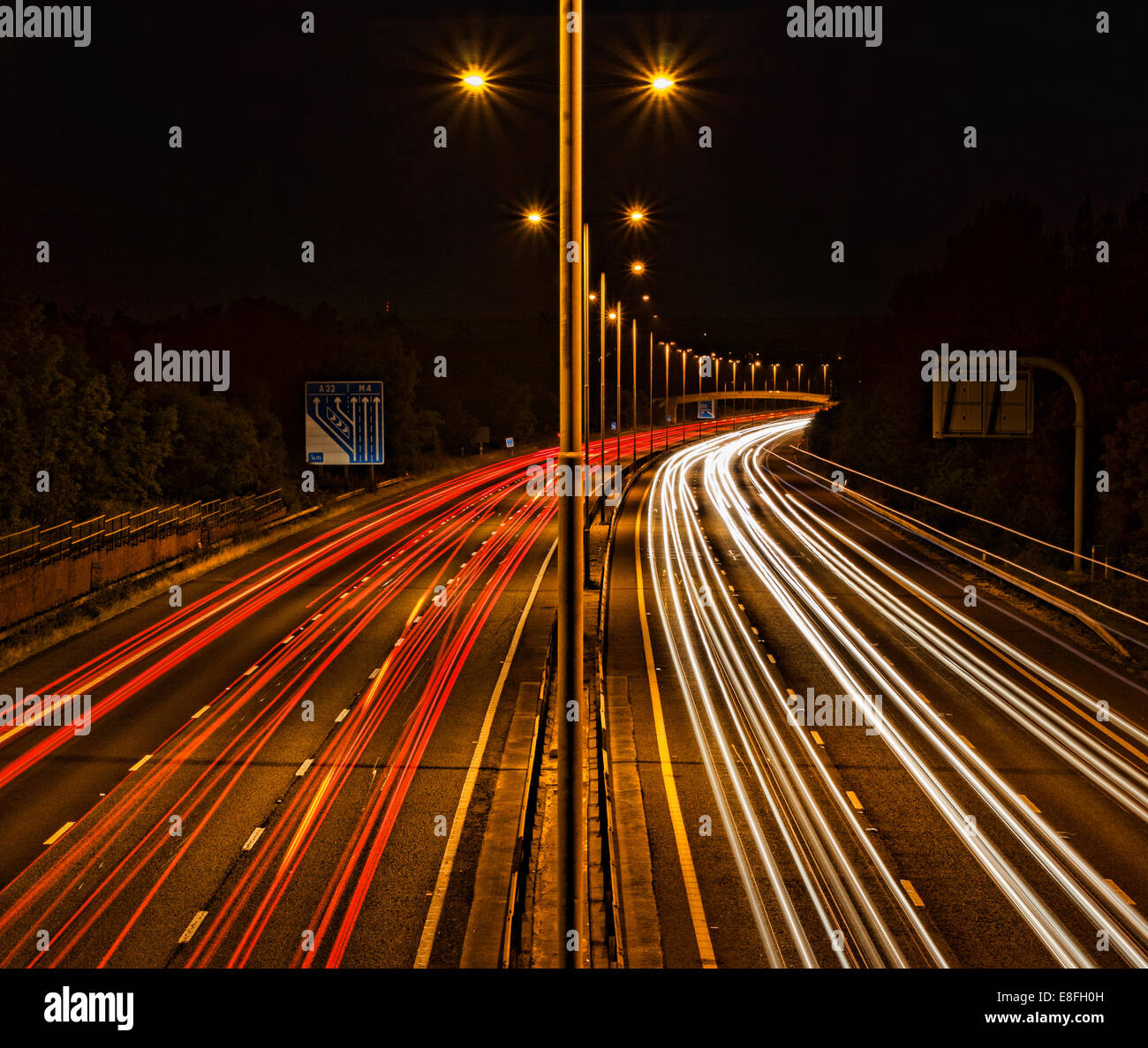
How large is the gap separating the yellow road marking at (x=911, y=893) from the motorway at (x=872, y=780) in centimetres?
3

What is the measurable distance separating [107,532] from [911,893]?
2774 centimetres

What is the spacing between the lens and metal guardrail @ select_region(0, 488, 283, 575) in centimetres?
2883

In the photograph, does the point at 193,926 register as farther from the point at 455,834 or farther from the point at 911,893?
the point at 911,893

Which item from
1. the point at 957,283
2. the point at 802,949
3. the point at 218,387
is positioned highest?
the point at 957,283

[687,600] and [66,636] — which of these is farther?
[687,600]

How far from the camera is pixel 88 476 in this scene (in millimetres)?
47094

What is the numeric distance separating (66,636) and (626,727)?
1463 centimetres

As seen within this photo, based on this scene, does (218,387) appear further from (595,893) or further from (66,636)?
(595,893)

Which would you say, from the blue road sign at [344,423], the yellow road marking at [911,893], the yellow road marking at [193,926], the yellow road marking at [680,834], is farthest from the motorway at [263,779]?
the yellow road marking at [911,893]

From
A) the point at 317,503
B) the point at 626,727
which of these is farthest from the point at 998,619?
the point at 317,503

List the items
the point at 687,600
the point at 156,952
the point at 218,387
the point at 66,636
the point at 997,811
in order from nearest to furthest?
1. the point at 156,952
2. the point at 997,811
3. the point at 66,636
4. the point at 687,600
5. the point at 218,387

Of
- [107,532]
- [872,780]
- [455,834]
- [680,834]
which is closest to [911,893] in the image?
[680,834]

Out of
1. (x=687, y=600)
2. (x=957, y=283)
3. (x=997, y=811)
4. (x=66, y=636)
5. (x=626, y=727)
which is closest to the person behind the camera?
(x=997, y=811)

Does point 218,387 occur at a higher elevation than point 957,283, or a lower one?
lower
